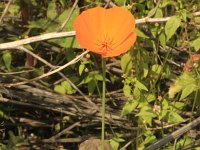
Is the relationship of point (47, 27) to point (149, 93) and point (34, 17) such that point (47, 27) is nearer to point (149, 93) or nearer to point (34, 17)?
point (34, 17)

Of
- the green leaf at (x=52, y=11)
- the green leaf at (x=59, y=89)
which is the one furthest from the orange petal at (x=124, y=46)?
the green leaf at (x=52, y=11)

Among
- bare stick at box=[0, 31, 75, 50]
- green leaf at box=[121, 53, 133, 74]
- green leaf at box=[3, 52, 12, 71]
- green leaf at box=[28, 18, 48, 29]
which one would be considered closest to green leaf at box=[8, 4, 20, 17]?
green leaf at box=[28, 18, 48, 29]

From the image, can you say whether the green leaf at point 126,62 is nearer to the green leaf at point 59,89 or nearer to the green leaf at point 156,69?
the green leaf at point 156,69

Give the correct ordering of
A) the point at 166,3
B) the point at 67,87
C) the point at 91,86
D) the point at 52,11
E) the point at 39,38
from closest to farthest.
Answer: the point at 39,38 → the point at 166,3 → the point at 91,86 → the point at 67,87 → the point at 52,11

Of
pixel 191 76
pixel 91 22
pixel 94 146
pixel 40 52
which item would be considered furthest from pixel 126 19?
pixel 40 52

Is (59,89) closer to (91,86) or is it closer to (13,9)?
(91,86)

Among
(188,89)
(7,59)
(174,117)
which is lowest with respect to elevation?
(174,117)

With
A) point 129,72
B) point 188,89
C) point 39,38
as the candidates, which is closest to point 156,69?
point 129,72

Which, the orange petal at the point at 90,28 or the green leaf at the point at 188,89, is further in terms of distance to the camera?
the green leaf at the point at 188,89
